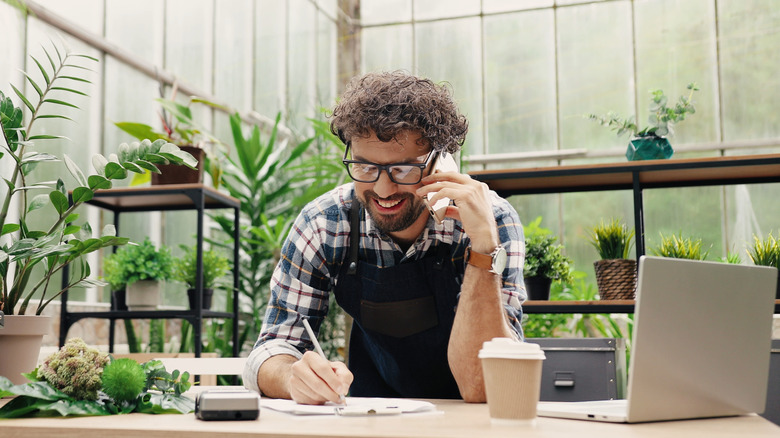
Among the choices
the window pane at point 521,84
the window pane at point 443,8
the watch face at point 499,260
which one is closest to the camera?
the watch face at point 499,260

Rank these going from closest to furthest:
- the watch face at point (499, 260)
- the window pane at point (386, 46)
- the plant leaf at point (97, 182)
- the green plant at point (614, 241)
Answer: the plant leaf at point (97, 182), the watch face at point (499, 260), the green plant at point (614, 241), the window pane at point (386, 46)

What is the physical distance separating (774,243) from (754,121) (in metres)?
4.34

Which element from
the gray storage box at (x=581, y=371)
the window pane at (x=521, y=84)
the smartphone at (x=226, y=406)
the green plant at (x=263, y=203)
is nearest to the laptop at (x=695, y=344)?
the smartphone at (x=226, y=406)

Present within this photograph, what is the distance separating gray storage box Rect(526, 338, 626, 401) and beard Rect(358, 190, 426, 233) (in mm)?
1176

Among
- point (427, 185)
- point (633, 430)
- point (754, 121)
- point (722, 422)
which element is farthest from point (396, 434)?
point (754, 121)

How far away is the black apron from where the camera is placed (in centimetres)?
182

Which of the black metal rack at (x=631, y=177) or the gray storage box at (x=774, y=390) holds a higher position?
the black metal rack at (x=631, y=177)

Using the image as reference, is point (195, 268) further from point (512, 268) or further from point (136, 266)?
point (512, 268)

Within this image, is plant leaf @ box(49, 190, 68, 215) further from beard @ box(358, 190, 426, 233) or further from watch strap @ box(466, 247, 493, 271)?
watch strap @ box(466, 247, 493, 271)

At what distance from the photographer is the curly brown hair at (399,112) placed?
167 centimetres

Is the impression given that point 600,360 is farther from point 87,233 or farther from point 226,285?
point 226,285

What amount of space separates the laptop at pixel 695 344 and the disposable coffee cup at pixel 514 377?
123 mm

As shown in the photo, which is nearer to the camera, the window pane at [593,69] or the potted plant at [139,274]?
the potted plant at [139,274]

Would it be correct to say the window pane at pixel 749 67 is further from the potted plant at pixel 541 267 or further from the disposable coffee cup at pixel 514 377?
the disposable coffee cup at pixel 514 377
